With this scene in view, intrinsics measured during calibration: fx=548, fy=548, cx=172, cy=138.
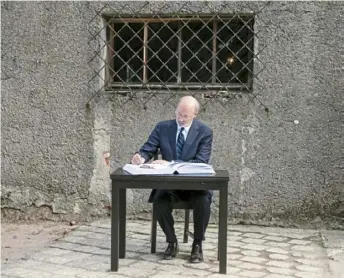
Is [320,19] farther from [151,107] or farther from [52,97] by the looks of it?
[52,97]

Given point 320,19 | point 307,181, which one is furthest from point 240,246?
point 320,19

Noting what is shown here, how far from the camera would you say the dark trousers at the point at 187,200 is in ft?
14.6

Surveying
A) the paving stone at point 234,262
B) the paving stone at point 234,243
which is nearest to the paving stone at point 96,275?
the paving stone at point 234,262

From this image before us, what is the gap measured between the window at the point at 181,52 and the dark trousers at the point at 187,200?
1.74 m

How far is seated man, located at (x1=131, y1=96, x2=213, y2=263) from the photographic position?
4480 millimetres

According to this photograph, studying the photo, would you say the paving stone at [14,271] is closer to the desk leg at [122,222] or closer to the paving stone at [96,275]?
the paving stone at [96,275]

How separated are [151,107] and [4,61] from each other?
5.76 feet

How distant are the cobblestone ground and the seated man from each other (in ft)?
0.81

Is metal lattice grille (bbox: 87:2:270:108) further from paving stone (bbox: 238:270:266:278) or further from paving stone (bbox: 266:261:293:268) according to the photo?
paving stone (bbox: 238:270:266:278)

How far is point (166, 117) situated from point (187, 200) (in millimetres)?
1592

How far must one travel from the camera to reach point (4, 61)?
6160 mm

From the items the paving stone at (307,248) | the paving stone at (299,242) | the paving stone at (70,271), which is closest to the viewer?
the paving stone at (70,271)

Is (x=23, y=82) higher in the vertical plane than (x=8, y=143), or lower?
higher

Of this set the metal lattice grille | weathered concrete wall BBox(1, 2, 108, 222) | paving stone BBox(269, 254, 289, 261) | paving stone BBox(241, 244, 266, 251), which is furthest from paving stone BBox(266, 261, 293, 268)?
weathered concrete wall BBox(1, 2, 108, 222)
